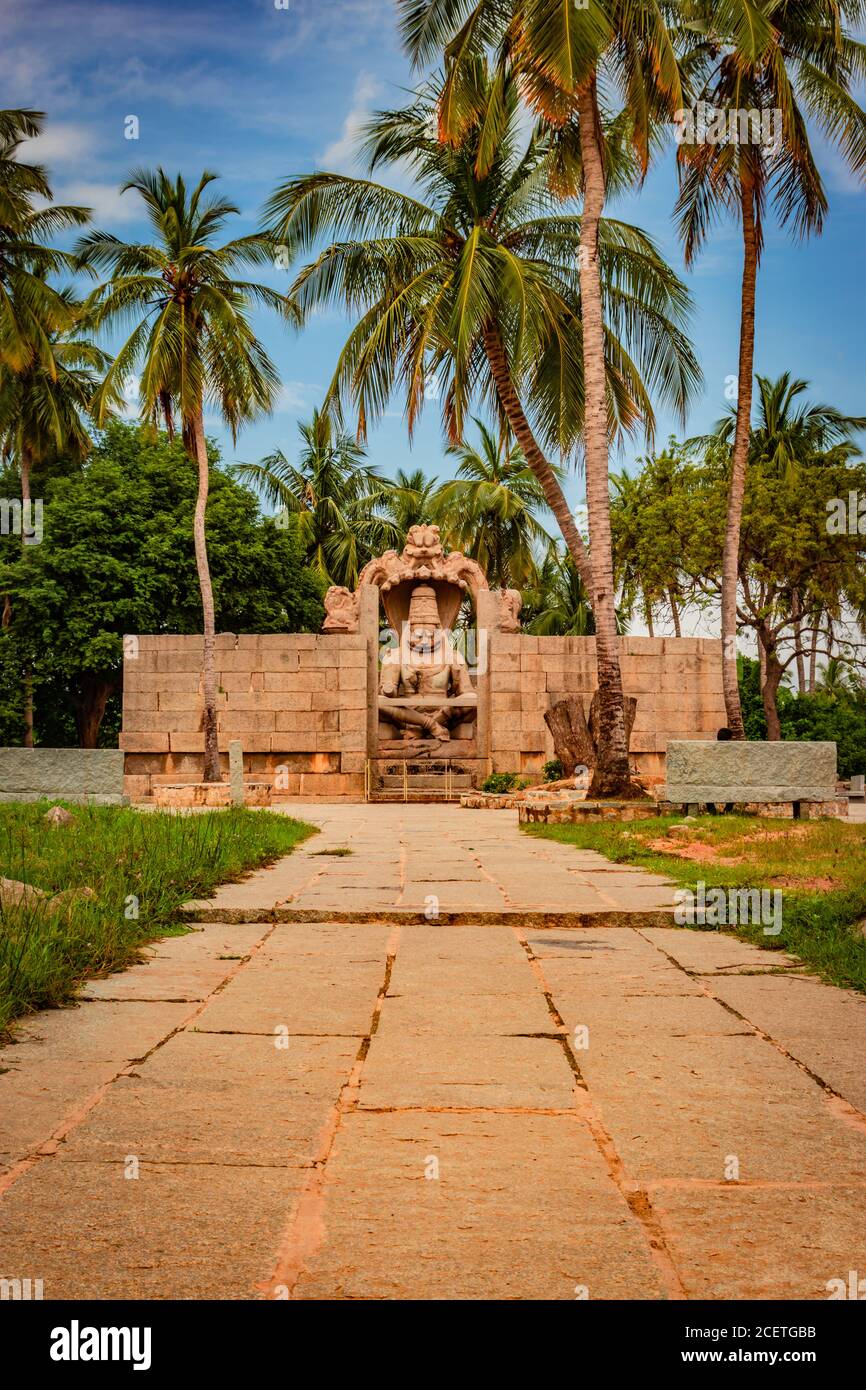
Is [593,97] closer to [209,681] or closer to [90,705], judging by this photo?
[209,681]

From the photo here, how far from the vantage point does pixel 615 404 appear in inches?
723

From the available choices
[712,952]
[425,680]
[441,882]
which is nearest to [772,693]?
[425,680]

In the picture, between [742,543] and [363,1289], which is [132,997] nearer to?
[363,1289]

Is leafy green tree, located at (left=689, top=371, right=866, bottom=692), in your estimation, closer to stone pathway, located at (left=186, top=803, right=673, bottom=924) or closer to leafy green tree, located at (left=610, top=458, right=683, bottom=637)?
leafy green tree, located at (left=610, top=458, right=683, bottom=637)

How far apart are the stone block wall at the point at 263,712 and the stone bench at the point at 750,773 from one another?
8.87 meters

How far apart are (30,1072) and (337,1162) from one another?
110 centimetres

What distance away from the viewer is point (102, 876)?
6227 mm

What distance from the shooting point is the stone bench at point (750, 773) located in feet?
39.9

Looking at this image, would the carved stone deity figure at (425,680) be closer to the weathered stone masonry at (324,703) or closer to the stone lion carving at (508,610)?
the weathered stone masonry at (324,703)

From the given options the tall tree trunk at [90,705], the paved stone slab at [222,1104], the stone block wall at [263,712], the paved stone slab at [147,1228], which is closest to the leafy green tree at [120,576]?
the tall tree trunk at [90,705]

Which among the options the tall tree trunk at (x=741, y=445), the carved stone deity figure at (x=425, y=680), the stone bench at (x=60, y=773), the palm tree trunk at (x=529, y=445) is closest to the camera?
the stone bench at (x=60, y=773)

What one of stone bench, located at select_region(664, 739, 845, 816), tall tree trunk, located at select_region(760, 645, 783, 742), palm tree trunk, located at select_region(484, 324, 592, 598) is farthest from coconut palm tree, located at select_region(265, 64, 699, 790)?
tall tree trunk, located at select_region(760, 645, 783, 742)

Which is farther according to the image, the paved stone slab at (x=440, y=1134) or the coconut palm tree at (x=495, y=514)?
the coconut palm tree at (x=495, y=514)
